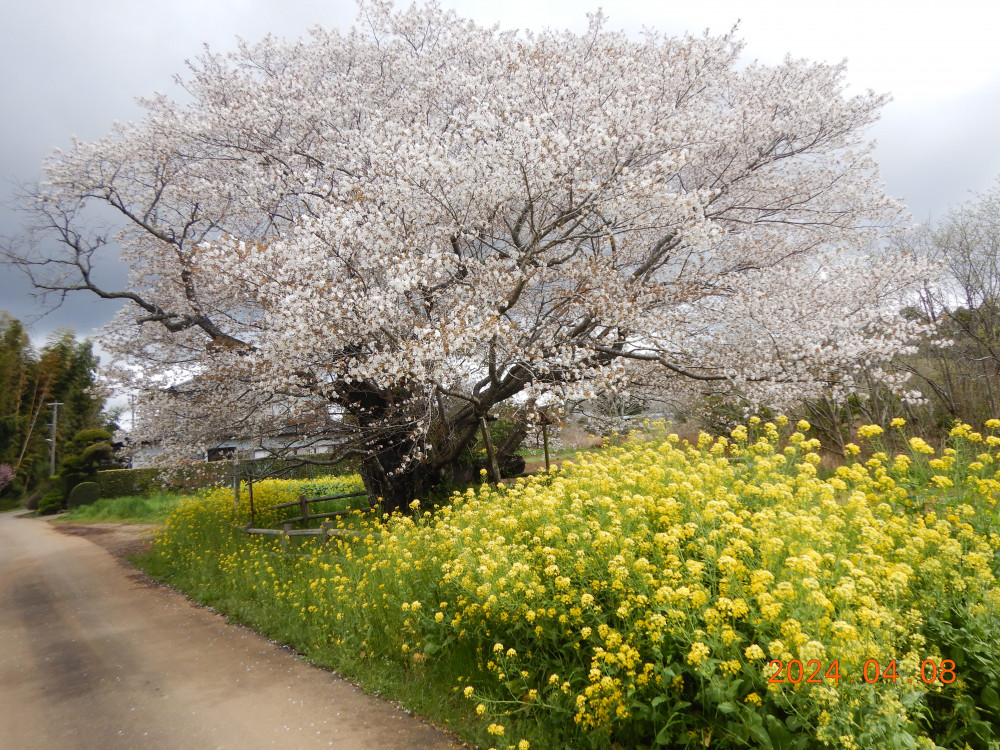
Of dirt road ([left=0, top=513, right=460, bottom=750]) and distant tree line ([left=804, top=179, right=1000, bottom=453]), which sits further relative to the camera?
distant tree line ([left=804, top=179, right=1000, bottom=453])

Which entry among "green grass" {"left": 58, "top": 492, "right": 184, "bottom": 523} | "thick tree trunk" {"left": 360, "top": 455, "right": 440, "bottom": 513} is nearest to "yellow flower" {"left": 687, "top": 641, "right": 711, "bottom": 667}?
"thick tree trunk" {"left": 360, "top": 455, "right": 440, "bottom": 513}

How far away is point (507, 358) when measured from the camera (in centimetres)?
793

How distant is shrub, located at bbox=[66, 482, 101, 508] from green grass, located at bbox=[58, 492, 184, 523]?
1.26m

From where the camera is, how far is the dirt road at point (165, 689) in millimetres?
4152

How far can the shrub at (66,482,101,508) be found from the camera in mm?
23406

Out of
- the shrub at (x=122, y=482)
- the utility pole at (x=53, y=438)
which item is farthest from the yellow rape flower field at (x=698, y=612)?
the utility pole at (x=53, y=438)

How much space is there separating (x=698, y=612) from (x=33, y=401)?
37.9 meters

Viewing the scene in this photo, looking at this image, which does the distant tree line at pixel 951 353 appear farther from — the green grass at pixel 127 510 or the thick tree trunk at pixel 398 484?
the green grass at pixel 127 510

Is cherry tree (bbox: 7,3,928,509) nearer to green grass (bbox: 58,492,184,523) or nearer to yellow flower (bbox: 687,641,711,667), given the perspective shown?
yellow flower (bbox: 687,641,711,667)

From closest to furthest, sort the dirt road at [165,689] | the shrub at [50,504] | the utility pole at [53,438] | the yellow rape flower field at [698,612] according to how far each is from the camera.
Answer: the yellow rape flower field at [698,612] < the dirt road at [165,689] < the shrub at [50,504] < the utility pole at [53,438]

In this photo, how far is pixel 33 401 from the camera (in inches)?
1227

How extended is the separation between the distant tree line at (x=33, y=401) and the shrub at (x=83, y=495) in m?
6.85

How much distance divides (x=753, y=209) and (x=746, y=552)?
26.8ft

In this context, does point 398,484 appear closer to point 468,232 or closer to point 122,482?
point 468,232
